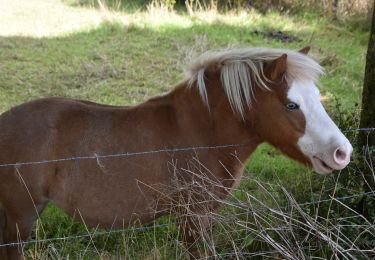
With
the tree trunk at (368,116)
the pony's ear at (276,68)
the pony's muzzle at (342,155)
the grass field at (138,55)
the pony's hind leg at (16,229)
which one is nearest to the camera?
the pony's muzzle at (342,155)

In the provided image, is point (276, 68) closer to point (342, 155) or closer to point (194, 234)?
point (342, 155)

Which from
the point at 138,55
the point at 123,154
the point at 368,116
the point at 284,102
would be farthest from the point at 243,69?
the point at 138,55

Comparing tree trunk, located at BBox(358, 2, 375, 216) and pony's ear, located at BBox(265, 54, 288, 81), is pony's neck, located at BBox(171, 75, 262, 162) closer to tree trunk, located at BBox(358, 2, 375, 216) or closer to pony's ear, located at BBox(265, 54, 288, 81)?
pony's ear, located at BBox(265, 54, 288, 81)

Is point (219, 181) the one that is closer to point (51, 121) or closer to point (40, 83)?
point (51, 121)

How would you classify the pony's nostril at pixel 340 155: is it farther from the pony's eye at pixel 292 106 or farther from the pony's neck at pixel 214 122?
the pony's neck at pixel 214 122

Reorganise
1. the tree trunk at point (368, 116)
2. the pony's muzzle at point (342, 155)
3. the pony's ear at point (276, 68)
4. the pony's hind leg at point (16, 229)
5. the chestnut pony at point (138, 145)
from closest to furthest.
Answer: the pony's muzzle at point (342, 155), the pony's ear at point (276, 68), the chestnut pony at point (138, 145), the pony's hind leg at point (16, 229), the tree trunk at point (368, 116)

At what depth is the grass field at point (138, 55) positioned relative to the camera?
3.87m

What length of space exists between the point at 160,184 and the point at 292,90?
0.98m

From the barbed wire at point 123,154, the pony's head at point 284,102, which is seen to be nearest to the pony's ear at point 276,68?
the pony's head at point 284,102

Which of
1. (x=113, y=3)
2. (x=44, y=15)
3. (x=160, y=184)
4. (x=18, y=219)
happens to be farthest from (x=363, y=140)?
(x=113, y=3)

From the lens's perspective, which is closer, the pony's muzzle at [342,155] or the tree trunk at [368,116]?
the pony's muzzle at [342,155]

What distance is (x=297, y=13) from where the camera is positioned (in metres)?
11.9

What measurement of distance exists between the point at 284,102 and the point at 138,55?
5606 millimetres

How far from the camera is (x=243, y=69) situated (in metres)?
2.87
